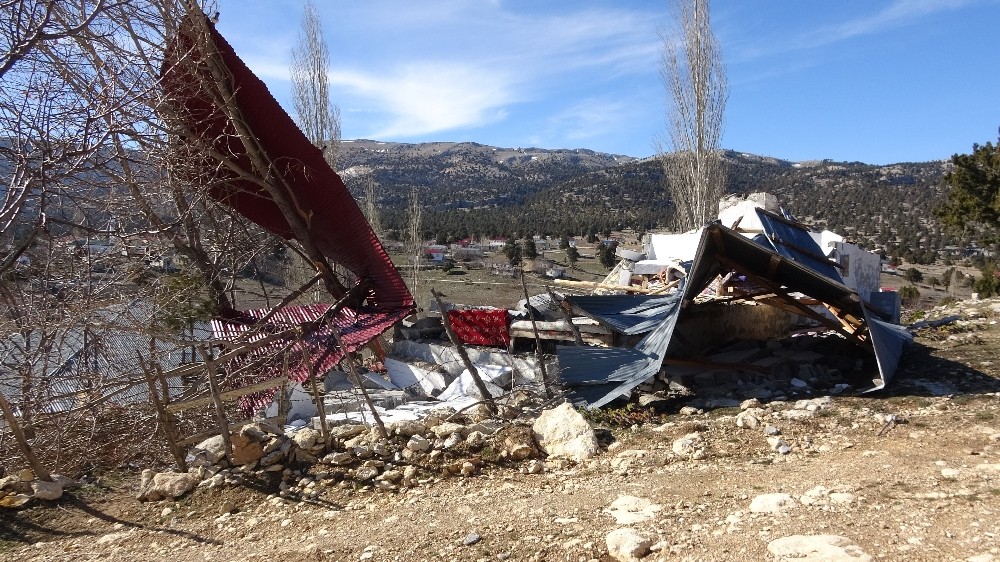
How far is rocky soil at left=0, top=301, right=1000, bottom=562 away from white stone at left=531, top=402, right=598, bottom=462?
78 millimetres

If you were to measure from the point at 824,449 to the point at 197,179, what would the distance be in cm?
608

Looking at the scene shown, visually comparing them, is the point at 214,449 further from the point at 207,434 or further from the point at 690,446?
the point at 690,446

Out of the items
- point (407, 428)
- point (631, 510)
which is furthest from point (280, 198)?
point (631, 510)

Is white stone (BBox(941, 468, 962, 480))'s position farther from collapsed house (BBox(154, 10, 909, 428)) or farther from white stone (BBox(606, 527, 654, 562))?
collapsed house (BBox(154, 10, 909, 428))

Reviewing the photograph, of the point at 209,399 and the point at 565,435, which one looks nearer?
the point at 209,399

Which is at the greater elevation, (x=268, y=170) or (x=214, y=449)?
(x=268, y=170)

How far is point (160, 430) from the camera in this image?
4.93 metres

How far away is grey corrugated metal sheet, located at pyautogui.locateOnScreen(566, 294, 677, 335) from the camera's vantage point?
7.01m

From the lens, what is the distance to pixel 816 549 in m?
2.88

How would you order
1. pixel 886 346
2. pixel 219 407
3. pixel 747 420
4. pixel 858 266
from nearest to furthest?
pixel 219 407, pixel 747 420, pixel 886 346, pixel 858 266

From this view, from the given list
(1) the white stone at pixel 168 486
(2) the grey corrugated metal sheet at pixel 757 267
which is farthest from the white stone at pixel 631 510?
(2) the grey corrugated metal sheet at pixel 757 267

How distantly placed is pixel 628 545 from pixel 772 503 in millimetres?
939

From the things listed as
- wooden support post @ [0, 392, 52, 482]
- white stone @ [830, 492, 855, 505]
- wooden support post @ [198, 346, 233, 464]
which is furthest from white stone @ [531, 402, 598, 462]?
wooden support post @ [0, 392, 52, 482]

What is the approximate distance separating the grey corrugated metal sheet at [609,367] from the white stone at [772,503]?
8.82 ft
